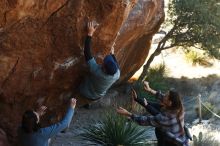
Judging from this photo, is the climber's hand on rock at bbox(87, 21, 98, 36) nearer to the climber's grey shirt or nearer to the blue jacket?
the climber's grey shirt

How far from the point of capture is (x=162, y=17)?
45.0ft

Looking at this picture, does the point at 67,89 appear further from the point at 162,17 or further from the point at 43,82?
the point at 162,17

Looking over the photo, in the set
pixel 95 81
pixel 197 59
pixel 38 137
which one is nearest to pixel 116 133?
pixel 95 81

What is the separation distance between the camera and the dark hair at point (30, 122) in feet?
20.6

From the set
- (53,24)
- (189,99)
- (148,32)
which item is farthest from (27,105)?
(189,99)

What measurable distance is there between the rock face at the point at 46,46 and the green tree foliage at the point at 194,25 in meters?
8.23

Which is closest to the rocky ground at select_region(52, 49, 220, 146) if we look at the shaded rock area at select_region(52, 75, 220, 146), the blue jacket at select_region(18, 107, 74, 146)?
the shaded rock area at select_region(52, 75, 220, 146)

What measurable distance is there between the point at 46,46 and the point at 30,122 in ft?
6.62

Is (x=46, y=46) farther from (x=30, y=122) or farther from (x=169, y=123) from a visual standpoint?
(x=169, y=123)

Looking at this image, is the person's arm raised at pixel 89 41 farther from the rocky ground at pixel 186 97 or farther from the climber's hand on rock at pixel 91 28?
the rocky ground at pixel 186 97

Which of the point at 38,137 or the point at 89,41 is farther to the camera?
the point at 89,41

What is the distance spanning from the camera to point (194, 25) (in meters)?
17.0

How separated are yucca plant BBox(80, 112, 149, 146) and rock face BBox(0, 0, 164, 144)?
1.04 metres

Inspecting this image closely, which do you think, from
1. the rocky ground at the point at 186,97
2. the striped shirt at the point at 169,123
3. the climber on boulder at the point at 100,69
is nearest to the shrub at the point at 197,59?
the rocky ground at the point at 186,97
